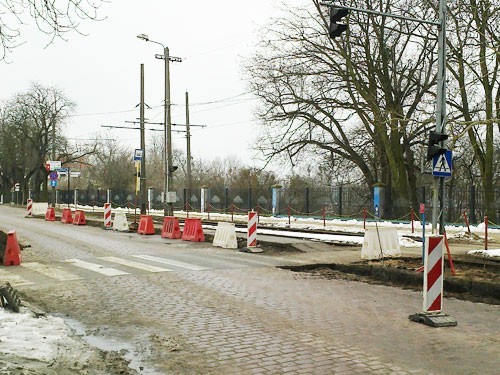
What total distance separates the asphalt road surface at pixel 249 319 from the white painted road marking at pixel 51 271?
22 mm

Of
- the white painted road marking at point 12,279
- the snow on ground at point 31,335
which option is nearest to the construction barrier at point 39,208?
the white painted road marking at point 12,279

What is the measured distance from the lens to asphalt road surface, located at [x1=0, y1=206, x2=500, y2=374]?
226 inches

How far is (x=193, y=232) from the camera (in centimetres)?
2020

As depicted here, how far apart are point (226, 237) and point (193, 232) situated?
8.65ft

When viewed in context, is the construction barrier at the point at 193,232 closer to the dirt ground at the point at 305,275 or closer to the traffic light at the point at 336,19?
the dirt ground at the point at 305,275

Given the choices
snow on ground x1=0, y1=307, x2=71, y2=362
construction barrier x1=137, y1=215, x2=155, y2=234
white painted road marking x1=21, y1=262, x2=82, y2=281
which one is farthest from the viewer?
construction barrier x1=137, y1=215, x2=155, y2=234

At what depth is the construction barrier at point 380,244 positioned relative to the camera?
47.0 feet

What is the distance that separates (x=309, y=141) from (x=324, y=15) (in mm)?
7653

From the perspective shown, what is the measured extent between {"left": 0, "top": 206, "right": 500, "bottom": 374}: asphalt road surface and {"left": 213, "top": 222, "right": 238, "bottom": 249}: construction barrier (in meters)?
3.99

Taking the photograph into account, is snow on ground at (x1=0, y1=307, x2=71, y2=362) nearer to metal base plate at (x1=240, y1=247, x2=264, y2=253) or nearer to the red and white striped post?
the red and white striped post

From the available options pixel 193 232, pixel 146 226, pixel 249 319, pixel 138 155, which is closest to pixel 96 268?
pixel 249 319

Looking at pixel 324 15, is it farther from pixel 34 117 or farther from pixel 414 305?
pixel 34 117

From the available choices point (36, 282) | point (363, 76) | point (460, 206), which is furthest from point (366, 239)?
point (363, 76)

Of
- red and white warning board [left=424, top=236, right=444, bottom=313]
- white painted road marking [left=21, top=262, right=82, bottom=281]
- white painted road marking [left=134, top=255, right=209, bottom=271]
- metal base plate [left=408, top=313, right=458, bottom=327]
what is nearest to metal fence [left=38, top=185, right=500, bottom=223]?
white painted road marking [left=134, top=255, right=209, bottom=271]
